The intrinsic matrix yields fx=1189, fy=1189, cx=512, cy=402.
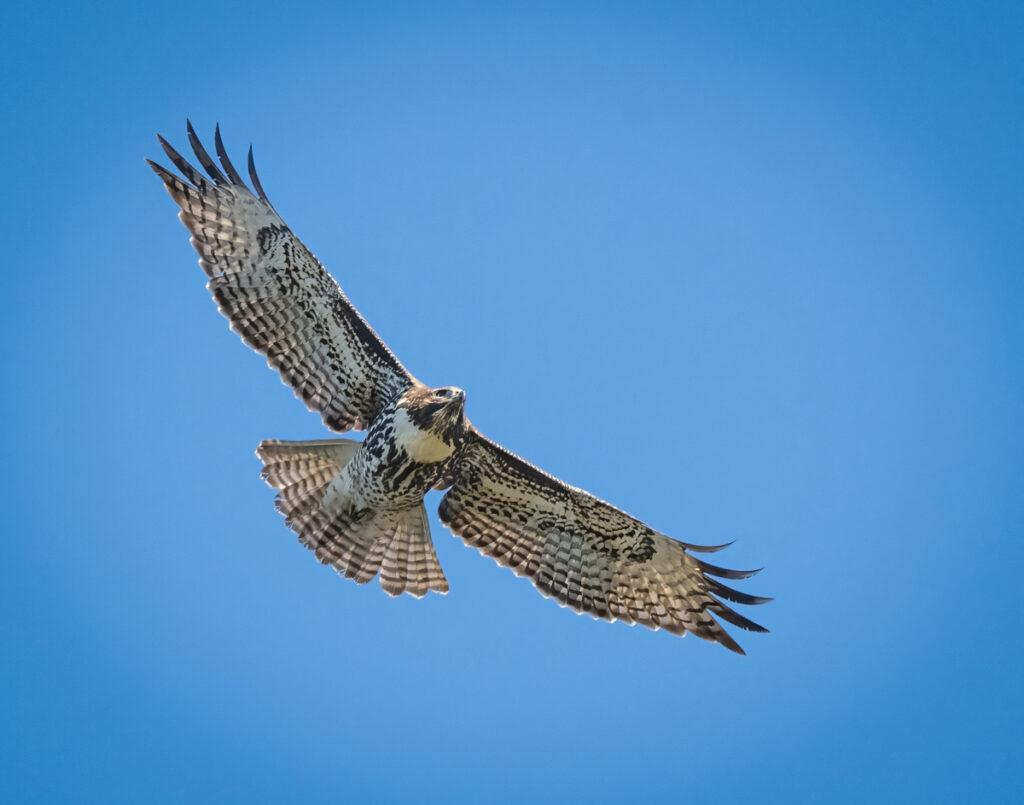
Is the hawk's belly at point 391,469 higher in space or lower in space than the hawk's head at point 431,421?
lower

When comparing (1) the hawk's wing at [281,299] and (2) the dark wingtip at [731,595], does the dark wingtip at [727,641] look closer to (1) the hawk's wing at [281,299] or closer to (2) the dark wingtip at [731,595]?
(2) the dark wingtip at [731,595]

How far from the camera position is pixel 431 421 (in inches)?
394

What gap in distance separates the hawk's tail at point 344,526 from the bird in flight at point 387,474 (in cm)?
1

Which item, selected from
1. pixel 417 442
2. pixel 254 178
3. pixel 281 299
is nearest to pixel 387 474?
pixel 417 442

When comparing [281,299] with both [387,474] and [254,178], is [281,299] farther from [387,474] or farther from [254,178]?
[387,474]

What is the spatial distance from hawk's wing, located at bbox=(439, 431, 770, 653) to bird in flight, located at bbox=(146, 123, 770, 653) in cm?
Answer: 1

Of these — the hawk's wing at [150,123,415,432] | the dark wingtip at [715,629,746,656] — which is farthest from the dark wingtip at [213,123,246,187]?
the dark wingtip at [715,629,746,656]

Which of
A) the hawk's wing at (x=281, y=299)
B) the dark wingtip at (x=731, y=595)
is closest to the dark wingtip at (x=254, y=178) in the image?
the hawk's wing at (x=281, y=299)

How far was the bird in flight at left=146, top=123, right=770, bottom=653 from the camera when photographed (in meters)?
10.2

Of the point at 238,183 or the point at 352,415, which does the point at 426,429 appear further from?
the point at 238,183

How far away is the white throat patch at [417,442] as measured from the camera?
10125 mm

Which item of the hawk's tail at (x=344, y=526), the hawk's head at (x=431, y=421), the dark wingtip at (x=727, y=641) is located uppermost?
the dark wingtip at (x=727, y=641)

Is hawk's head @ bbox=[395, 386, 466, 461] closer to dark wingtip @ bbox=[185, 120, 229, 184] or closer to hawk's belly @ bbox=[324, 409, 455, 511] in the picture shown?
hawk's belly @ bbox=[324, 409, 455, 511]

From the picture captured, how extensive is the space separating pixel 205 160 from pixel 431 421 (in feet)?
9.60
